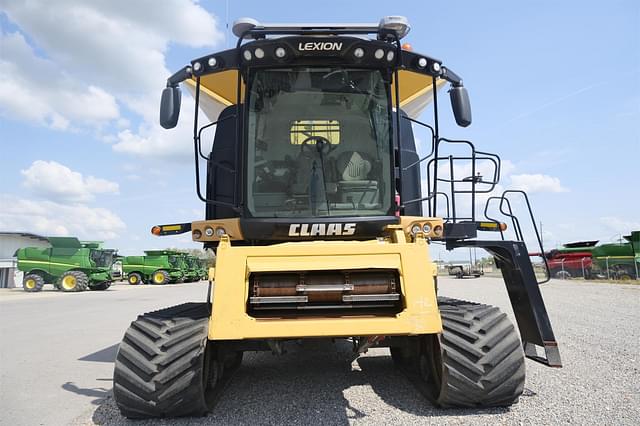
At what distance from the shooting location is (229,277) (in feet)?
12.1

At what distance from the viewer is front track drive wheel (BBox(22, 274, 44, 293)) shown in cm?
2928

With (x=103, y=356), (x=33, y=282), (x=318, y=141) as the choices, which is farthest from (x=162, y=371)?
(x=33, y=282)

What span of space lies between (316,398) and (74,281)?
28572 mm

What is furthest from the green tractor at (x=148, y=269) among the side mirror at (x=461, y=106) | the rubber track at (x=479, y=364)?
the rubber track at (x=479, y=364)

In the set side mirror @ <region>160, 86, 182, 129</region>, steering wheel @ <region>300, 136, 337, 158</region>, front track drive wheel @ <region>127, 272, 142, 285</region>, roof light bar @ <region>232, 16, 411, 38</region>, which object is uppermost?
roof light bar @ <region>232, 16, 411, 38</region>

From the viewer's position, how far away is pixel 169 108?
4676 millimetres

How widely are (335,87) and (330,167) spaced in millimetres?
809

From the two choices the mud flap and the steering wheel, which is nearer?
the mud flap

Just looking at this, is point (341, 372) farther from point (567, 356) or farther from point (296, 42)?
point (296, 42)

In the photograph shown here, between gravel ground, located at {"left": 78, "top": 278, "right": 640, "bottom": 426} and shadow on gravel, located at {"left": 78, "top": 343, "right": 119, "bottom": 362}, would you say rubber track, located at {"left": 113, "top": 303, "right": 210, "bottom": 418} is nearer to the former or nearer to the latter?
gravel ground, located at {"left": 78, "top": 278, "right": 640, "bottom": 426}

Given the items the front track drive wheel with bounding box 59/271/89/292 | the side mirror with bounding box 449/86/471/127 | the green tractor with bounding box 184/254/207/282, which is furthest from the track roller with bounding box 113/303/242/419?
the green tractor with bounding box 184/254/207/282

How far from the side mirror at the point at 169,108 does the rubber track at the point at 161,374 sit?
78.8 inches

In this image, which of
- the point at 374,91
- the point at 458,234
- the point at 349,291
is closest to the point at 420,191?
the point at 458,234

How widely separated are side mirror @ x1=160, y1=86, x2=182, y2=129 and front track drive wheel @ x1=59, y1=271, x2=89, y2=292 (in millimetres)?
27730
